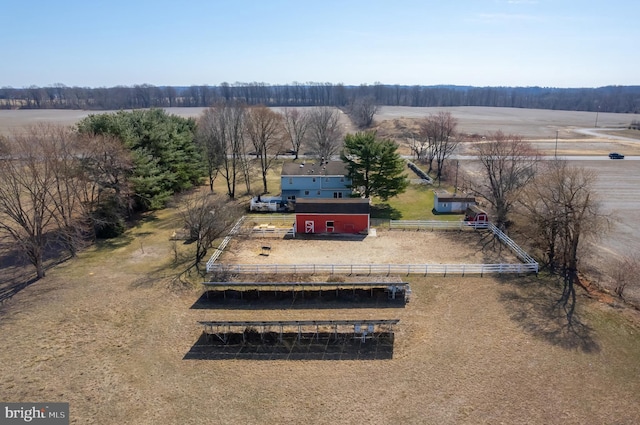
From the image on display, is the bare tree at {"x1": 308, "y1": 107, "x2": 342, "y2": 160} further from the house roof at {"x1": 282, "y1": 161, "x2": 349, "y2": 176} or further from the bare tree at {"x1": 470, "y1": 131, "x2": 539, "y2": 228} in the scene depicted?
the bare tree at {"x1": 470, "y1": 131, "x2": 539, "y2": 228}

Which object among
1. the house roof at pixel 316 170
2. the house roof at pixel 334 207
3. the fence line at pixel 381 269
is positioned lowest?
the fence line at pixel 381 269

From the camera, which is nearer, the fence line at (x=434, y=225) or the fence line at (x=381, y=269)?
the fence line at (x=381, y=269)

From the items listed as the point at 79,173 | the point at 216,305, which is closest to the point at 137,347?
the point at 216,305

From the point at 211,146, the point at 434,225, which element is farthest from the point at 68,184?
the point at 434,225

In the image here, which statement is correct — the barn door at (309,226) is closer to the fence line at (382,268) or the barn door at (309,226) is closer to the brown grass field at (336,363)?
the fence line at (382,268)

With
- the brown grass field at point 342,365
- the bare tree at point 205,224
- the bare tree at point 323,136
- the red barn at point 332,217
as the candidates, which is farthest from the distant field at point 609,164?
the bare tree at point 323,136

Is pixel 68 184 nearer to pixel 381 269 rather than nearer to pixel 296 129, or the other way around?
pixel 381 269

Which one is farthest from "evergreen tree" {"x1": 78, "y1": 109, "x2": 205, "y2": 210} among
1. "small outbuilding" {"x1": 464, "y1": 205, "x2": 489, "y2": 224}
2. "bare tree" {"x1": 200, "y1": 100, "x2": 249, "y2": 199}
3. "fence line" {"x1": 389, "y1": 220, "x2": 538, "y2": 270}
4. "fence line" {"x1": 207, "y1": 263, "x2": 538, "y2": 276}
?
"small outbuilding" {"x1": 464, "y1": 205, "x2": 489, "y2": 224}
